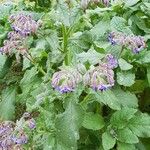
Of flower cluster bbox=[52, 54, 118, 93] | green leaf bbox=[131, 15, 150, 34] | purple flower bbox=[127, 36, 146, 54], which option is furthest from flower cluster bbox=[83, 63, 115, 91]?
green leaf bbox=[131, 15, 150, 34]

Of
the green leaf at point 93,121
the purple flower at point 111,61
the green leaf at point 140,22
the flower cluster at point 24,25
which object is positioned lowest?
the green leaf at point 93,121

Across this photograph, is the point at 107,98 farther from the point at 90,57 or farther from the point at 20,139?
the point at 20,139

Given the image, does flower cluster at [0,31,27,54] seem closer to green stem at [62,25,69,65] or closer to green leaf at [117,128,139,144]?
green stem at [62,25,69,65]

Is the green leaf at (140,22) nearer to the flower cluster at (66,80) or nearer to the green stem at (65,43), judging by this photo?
the green stem at (65,43)

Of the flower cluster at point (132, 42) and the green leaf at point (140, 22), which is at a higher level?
the flower cluster at point (132, 42)

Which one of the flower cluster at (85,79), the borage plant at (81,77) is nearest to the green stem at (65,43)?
the borage plant at (81,77)

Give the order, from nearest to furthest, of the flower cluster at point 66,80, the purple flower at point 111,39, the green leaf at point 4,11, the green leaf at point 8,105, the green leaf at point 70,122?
the flower cluster at point 66,80 < the green leaf at point 70,122 < the purple flower at point 111,39 < the green leaf at point 8,105 < the green leaf at point 4,11

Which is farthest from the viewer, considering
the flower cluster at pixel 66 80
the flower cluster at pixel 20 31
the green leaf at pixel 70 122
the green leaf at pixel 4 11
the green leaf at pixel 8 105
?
the green leaf at pixel 4 11

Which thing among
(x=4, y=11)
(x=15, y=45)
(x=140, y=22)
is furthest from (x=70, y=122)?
(x=4, y=11)
